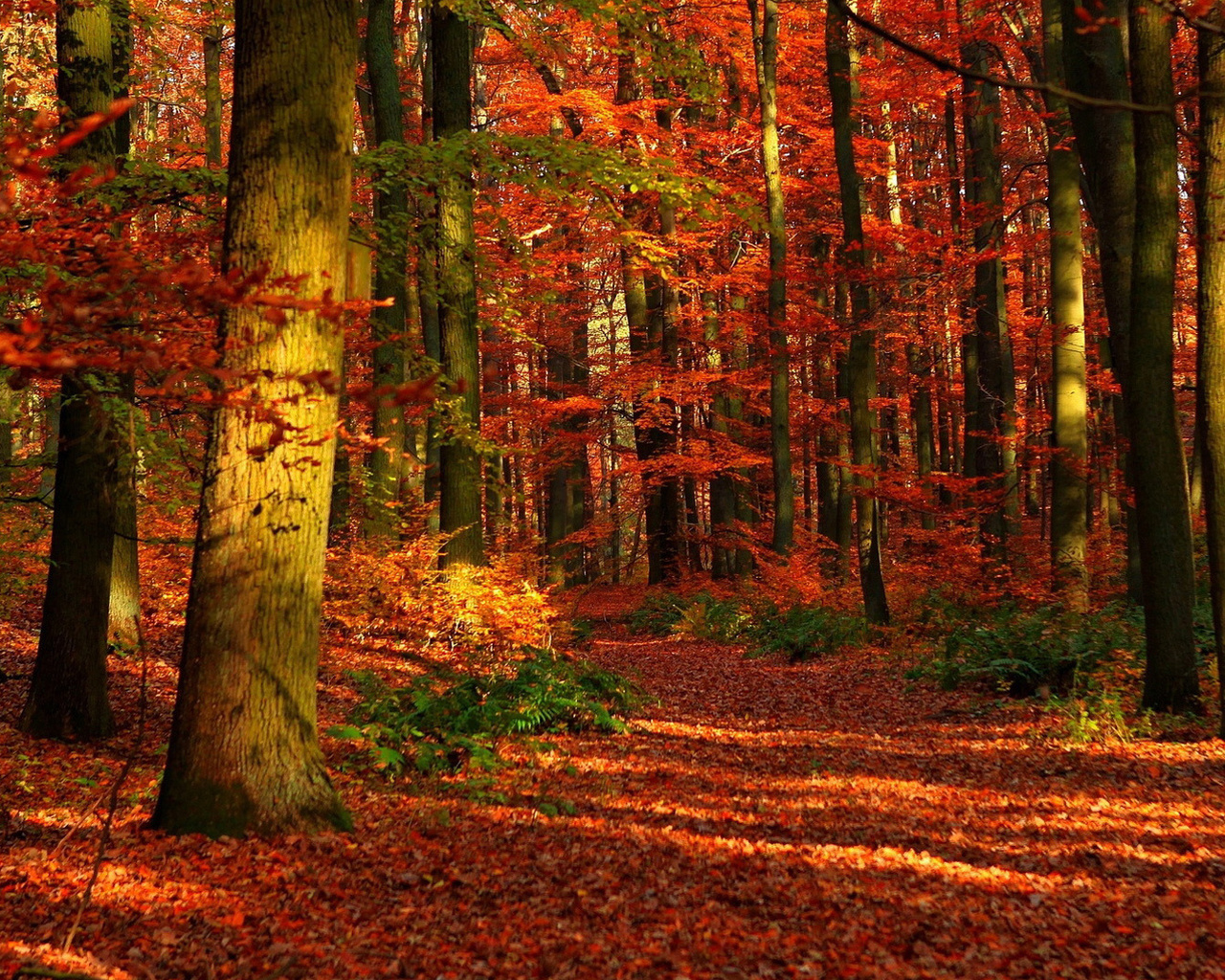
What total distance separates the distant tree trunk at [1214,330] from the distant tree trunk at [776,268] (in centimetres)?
1088

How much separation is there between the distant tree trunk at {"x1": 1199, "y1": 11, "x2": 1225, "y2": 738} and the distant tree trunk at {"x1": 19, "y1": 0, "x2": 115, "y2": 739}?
27.2 feet

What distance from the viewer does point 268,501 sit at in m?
5.09

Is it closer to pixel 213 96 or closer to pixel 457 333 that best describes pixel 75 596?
pixel 457 333

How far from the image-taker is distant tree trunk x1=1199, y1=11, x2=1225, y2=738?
7.12 meters

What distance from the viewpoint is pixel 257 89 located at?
5.17 m

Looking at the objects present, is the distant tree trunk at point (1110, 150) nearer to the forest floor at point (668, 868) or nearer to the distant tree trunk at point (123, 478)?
the forest floor at point (668, 868)

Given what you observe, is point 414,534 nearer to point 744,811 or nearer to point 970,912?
point 744,811

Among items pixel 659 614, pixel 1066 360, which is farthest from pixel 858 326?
pixel 659 614

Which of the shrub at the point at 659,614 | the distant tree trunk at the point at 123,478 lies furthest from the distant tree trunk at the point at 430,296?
the shrub at the point at 659,614

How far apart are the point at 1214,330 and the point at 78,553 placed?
8830 millimetres

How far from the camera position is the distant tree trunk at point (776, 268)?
60.0 ft

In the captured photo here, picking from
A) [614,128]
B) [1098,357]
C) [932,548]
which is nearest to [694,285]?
[614,128]

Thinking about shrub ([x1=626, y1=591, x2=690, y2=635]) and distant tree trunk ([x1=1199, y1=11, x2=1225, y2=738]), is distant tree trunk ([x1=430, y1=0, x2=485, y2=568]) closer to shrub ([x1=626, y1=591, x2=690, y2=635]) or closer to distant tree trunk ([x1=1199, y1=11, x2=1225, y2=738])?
distant tree trunk ([x1=1199, y1=11, x2=1225, y2=738])

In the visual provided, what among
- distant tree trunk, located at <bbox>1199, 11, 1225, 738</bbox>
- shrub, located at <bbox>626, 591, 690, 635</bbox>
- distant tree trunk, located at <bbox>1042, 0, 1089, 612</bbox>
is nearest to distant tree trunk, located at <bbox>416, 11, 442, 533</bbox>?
shrub, located at <bbox>626, 591, 690, 635</bbox>
